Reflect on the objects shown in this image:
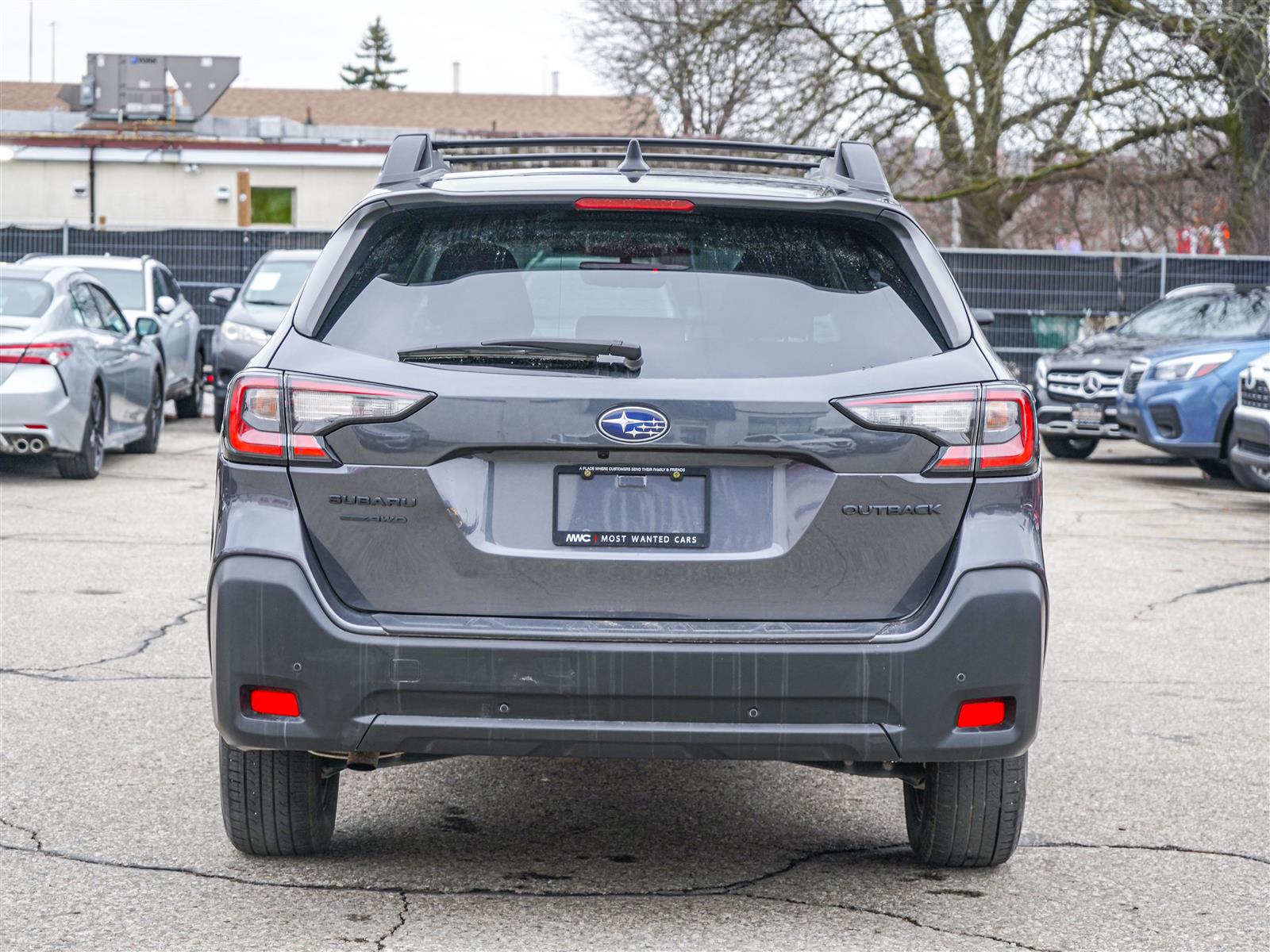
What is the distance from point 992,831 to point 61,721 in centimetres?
319

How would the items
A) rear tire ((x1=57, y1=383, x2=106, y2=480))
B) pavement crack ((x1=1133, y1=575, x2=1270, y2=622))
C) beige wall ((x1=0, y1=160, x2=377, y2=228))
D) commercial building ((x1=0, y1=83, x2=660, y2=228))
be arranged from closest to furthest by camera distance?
pavement crack ((x1=1133, y1=575, x2=1270, y2=622)) < rear tire ((x1=57, y1=383, x2=106, y2=480)) < commercial building ((x1=0, y1=83, x2=660, y2=228)) < beige wall ((x1=0, y1=160, x2=377, y2=228))

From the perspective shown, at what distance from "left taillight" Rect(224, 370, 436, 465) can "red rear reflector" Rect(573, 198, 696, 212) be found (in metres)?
0.63

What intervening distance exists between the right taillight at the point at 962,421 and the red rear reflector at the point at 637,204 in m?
0.63

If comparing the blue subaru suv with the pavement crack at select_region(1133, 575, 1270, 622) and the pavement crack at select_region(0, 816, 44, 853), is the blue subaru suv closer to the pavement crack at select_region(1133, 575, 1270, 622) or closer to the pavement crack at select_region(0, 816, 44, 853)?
the pavement crack at select_region(1133, 575, 1270, 622)

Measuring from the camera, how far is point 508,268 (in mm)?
3902

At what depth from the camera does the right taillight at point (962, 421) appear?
3699mm

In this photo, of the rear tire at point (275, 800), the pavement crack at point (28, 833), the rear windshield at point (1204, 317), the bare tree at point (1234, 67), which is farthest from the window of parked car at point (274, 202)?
the rear tire at point (275, 800)

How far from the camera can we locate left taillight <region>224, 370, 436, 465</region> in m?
3.68

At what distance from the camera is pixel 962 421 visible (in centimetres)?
374

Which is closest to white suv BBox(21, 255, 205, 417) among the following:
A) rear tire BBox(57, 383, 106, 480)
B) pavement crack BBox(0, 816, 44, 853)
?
rear tire BBox(57, 383, 106, 480)

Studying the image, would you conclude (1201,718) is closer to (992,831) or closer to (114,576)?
(992,831)

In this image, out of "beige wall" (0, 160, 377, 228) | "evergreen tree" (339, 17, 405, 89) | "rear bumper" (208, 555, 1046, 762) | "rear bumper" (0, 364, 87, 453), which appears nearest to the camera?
"rear bumper" (208, 555, 1046, 762)

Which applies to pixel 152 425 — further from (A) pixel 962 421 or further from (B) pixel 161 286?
(A) pixel 962 421

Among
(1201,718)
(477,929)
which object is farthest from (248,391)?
(1201,718)
